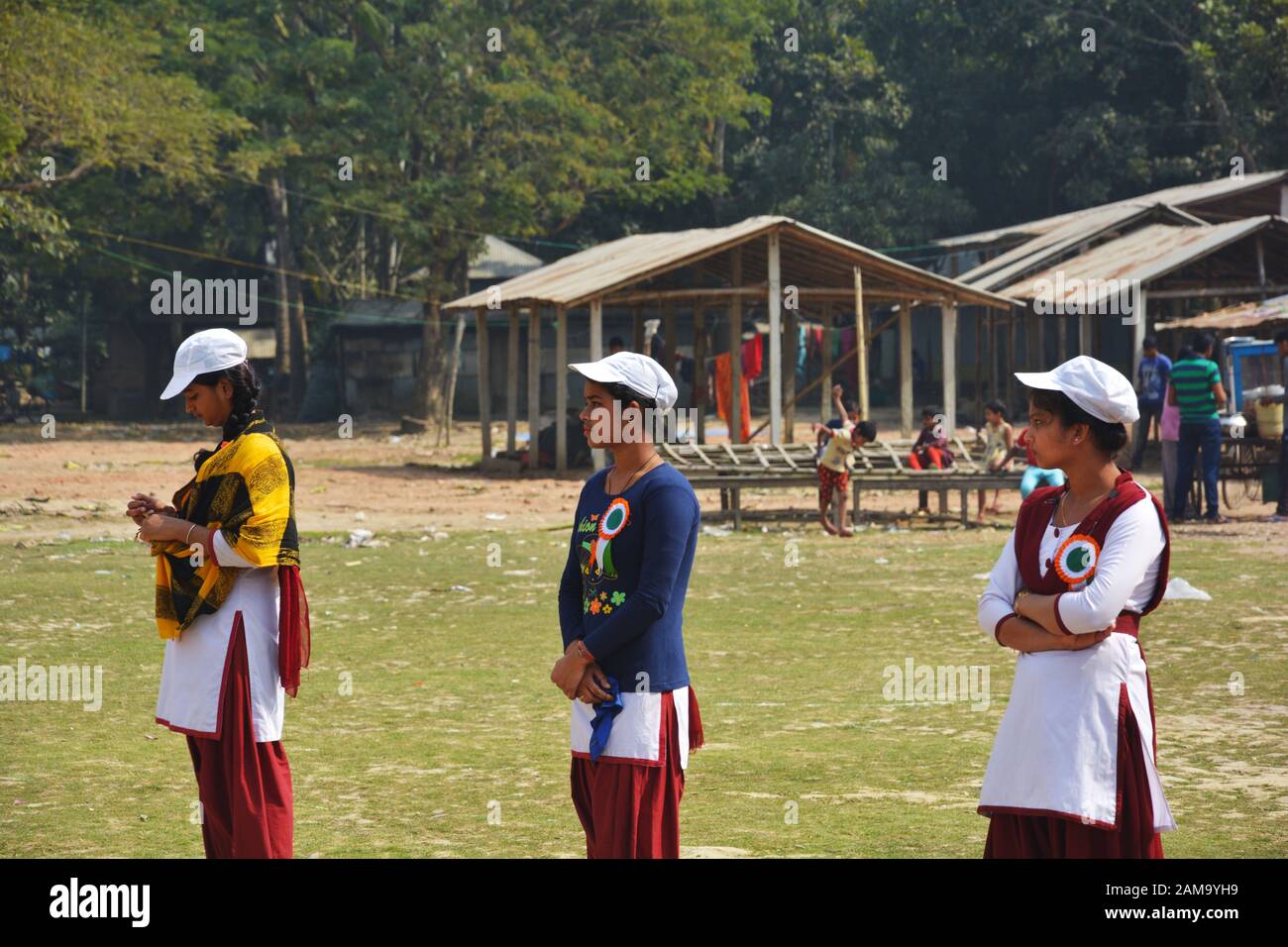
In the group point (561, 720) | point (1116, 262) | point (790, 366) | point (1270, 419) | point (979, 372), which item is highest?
point (1116, 262)

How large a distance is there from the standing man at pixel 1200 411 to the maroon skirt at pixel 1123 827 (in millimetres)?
13891

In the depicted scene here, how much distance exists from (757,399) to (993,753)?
3979cm

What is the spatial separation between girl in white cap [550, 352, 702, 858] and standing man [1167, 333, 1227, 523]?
1370 cm

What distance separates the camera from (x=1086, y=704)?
14.0ft

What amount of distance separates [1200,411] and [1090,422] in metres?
14.1

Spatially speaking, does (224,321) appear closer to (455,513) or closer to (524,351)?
(524,351)

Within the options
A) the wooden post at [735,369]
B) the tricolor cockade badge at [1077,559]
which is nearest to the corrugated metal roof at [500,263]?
the wooden post at [735,369]

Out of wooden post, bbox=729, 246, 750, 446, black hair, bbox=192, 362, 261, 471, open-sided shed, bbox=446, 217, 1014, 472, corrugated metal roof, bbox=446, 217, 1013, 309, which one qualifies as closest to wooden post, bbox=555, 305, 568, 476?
open-sided shed, bbox=446, 217, 1014, 472

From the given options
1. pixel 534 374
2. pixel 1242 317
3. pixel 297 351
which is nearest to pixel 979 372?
pixel 1242 317

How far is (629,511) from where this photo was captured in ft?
15.8

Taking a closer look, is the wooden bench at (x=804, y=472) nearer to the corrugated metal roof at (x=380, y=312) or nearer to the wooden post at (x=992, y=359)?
the wooden post at (x=992, y=359)

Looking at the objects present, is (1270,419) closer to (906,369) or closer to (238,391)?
(906,369)

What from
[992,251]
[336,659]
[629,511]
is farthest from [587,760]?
[992,251]

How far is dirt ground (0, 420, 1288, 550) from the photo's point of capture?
19656 millimetres
